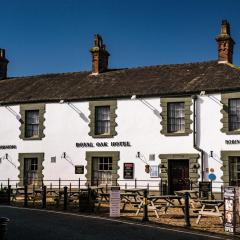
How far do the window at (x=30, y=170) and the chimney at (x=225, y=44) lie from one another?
1171 cm

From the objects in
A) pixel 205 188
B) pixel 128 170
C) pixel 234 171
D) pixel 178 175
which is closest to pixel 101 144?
pixel 128 170

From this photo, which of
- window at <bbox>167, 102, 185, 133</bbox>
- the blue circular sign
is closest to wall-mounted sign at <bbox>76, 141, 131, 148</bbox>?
window at <bbox>167, 102, 185, 133</bbox>

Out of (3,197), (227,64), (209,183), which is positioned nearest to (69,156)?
(3,197)

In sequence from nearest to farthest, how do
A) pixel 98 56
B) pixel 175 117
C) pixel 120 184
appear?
pixel 175 117 < pixel 120 184 < pixel 98 56

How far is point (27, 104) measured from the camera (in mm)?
27094

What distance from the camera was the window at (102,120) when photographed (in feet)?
82.8

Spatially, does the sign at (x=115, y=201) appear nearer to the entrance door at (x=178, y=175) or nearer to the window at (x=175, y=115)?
the entrance door at (x=178, y=175)

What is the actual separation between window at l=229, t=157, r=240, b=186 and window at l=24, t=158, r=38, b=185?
425 inches

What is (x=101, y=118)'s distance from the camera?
2533cm

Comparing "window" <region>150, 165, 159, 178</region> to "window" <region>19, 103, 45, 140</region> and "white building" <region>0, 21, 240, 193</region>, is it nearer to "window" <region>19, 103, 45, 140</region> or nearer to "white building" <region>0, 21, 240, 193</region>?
"white building" <region>0, 21, 240, 193</region>

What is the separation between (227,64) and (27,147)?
11.9m

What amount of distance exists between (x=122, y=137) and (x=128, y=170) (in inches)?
68.1

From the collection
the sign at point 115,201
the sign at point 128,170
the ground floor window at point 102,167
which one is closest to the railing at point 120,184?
the ground floor window at point 102,167

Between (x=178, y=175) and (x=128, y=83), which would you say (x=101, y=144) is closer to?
(x=128, y=83)
